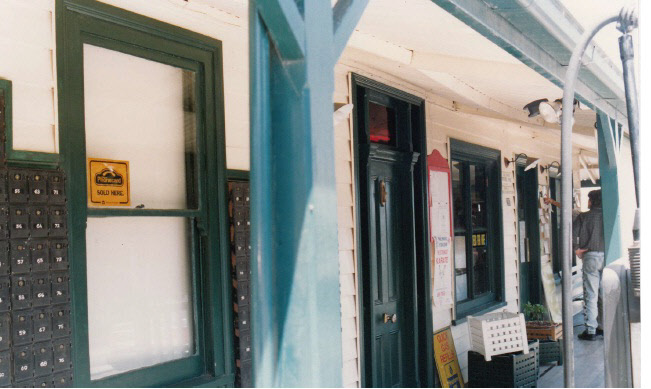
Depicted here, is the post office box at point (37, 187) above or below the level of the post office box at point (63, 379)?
above

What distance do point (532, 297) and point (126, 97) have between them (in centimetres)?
765

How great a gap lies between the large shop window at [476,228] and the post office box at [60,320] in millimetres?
4622

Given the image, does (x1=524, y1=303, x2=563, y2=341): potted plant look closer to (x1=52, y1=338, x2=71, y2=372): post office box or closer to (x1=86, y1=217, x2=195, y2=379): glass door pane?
(x1=86, y1=217, x2=195, y2=379): glass door pane

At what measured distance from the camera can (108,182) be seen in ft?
9.99

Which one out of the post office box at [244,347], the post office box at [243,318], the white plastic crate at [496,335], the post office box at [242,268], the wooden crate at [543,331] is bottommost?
the wooden crate at [543,331]

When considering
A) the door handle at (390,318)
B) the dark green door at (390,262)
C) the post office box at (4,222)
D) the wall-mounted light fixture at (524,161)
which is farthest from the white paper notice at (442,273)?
the post office box at (4,222)

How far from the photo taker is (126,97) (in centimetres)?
319

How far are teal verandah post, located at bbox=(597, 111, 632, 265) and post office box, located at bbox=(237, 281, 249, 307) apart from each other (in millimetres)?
3380

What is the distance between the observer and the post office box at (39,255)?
2596 mm

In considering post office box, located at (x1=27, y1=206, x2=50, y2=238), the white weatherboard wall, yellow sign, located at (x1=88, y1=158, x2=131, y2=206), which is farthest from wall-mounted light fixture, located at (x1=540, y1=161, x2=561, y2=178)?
post office box, located at (x1=27, y1=206, x2=50, y2=238)

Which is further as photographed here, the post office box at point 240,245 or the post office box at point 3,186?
the post office box at point 240,245

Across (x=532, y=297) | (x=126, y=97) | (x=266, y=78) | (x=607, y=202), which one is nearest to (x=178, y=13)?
(x=126, y=97)

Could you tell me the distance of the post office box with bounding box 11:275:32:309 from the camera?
253 centimetres

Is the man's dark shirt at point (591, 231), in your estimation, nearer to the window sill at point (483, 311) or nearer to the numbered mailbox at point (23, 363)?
the window sill at point (483, 311)
